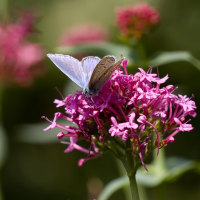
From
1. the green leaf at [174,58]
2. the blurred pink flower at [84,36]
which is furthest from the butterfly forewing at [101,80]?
the blurred pink flower at [84,36]

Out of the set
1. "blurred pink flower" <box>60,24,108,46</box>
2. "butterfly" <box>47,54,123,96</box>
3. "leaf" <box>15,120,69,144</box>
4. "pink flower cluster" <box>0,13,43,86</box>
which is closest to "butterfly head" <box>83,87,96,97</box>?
"butterfly" <box>47,54,123,96</box>

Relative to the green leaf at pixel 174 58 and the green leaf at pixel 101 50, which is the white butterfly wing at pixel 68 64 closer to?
the green leaf at pixel 174 58

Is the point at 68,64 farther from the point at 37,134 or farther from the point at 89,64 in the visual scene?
the point at 37,134

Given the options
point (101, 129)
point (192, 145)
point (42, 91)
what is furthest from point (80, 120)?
point (42, 91)

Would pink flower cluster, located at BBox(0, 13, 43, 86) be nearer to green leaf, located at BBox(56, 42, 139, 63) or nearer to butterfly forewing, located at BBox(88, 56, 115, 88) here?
green leaf, located at BBox(56, 42, 139, 63)

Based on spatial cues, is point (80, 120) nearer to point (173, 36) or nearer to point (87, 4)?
point (173, 36)

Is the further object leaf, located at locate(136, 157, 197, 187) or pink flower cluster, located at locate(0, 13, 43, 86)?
pink flower cluster, located at locate(0, 13, 43, 86)

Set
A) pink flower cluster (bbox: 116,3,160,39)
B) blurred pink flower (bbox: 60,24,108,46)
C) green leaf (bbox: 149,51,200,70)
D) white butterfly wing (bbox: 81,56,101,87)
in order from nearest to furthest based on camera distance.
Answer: white butterfly wing (bbox: 81,56,101,87) → green leaf (bbox: 149,51,200,70) → pink flower cluster (bbox: 116,3,160,39) → blurred pink flower (bbox: 60,24,108,46)

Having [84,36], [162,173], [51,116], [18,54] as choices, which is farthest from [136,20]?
[51,116]
